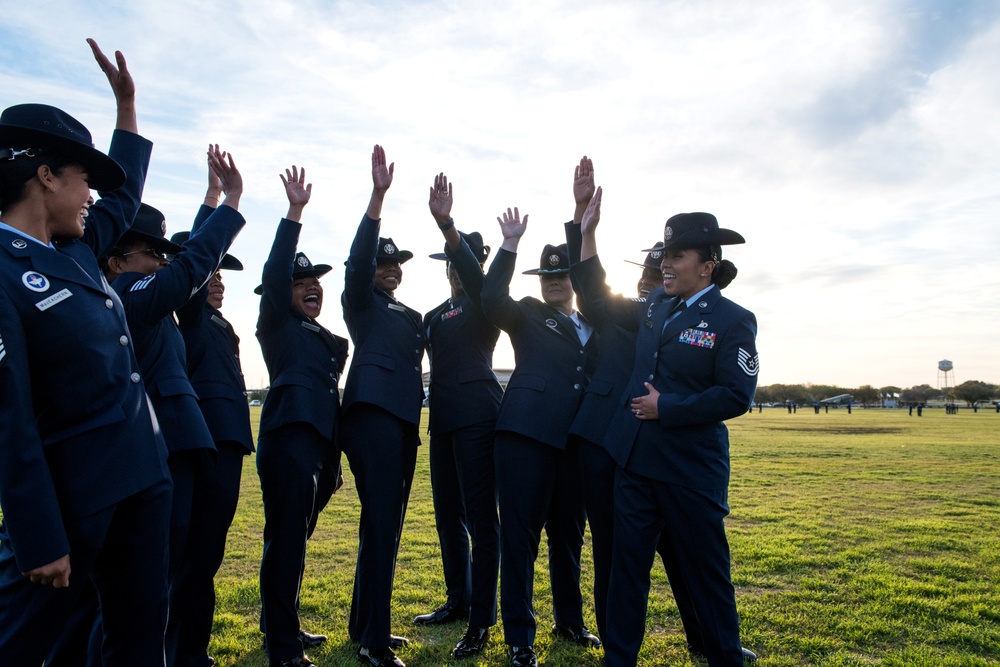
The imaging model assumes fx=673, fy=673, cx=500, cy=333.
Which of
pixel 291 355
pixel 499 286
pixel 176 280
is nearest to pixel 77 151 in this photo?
pixel 176 280

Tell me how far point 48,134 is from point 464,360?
3306 millimetres

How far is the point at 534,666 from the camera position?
14.4 ft

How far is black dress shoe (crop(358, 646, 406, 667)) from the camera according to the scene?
174 inches

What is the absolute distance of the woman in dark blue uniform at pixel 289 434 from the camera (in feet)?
14.4

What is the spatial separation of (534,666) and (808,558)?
13.4 feet

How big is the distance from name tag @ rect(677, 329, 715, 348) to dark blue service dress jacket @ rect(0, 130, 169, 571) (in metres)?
2.89

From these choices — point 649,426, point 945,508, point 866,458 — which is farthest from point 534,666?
point 866,458

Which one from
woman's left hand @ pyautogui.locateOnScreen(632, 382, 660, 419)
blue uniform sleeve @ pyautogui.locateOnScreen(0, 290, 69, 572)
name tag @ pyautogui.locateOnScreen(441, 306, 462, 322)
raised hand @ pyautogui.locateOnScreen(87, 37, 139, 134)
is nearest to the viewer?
blue uniform sleeve @ pyautogui.locateOnScreen(0, 290, 69, 572)

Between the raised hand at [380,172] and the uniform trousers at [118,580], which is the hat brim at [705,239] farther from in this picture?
the uniform trousers at [118,580]

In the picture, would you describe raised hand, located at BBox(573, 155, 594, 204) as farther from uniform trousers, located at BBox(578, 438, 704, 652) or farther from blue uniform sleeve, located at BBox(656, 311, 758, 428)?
uniform trousers, located at BBox(578, 438, 704, 652)

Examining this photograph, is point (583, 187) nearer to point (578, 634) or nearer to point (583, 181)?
point (583, 181)

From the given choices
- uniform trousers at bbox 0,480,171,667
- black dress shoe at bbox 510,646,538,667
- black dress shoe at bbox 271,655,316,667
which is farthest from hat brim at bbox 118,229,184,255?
black dress shoe at bbox 510,646,538,667

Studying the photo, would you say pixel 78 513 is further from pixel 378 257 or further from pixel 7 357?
pixel 378 257

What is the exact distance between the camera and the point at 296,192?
15.0ft
